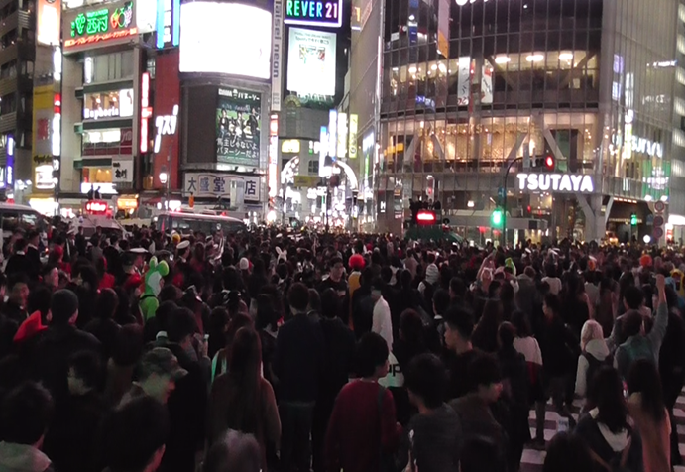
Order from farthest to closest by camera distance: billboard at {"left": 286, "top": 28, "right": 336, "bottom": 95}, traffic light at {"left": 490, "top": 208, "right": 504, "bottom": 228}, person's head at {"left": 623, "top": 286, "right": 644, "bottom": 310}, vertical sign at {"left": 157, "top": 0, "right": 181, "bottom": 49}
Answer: billboard at {"left": 286, "top": 28, "right": 336, "bottom": 95}, vertical sign at {"left": 157, "top": 0, "right": 181, "bottom": 49}, traffic light at {"left": 490, "top": 208, "right": 504, "bottom": 228}, person's head at {"left": 623, "top": 286, "right": 644, "bottom": 310}

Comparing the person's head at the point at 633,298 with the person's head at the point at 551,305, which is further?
the person's head at the point at 551,305

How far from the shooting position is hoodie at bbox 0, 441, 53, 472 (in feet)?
10.6

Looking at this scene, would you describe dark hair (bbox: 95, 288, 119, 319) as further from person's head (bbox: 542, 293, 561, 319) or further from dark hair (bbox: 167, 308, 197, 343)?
person's head (bbox: 542, 293, 561, 319)

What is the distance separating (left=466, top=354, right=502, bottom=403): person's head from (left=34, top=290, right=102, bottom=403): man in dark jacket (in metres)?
2.50

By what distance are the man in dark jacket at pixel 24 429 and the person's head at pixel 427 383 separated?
1885 mm

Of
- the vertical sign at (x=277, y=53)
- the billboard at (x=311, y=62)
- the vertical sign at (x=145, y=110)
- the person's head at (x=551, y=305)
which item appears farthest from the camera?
the billboard at (x=311, y=62)

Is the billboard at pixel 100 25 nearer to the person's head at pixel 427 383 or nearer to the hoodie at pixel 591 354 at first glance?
the hoodie at pixel 591 354

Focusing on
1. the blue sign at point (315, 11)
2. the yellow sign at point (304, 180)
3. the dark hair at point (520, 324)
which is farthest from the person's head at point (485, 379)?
the yellow sign at point (304, 180)

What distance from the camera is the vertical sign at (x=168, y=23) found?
61228mm

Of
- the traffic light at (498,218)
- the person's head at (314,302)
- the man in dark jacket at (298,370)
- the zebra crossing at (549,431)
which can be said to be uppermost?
the traffic light at (498,218)

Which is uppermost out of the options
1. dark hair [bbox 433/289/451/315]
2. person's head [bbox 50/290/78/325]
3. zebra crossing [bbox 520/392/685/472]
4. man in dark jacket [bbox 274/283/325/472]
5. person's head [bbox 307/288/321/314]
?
person's head [bbox 50/290/78/325]

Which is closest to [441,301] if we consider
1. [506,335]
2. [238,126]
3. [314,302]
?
[314,302]

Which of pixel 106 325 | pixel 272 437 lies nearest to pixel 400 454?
pixel 272 437

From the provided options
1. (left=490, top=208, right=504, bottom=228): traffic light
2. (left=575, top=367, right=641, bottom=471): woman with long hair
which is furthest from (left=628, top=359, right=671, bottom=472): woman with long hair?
(left=490, top=208, right=504, bottom=228): traffic light
